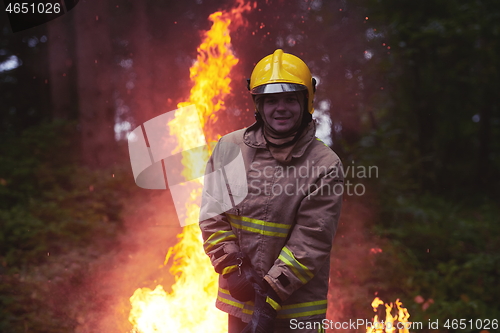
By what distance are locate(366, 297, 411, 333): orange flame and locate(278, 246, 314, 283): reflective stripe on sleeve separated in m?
2.88

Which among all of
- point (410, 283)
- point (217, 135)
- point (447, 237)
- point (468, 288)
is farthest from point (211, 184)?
point (447, 237)

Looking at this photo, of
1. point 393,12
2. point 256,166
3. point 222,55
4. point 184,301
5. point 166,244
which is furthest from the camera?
point 393,12

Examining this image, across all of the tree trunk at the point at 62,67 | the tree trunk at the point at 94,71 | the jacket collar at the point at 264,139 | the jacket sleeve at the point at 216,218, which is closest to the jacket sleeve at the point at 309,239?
the jacket collar at the point at 264,139

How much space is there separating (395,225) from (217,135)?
373 cm

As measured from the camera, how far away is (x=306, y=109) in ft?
8.85

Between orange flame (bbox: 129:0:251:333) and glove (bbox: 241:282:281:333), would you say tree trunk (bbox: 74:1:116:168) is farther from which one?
glove (bbox: 241:282:281:333)

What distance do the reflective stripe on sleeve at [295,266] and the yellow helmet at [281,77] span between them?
41.7 inches

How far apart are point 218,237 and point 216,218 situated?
0.44 feet

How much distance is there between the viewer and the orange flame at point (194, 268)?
13.4 feet

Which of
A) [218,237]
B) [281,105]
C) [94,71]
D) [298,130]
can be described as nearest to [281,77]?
[281,105]

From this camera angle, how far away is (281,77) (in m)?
2.55

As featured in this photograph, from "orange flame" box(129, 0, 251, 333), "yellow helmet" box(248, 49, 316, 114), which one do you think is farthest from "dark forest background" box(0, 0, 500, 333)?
"yellow helmet" box(248, 49, 316, 114)

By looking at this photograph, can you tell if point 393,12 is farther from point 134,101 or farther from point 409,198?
point 134,101

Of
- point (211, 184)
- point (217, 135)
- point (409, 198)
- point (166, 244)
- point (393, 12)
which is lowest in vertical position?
point (166, 244)
